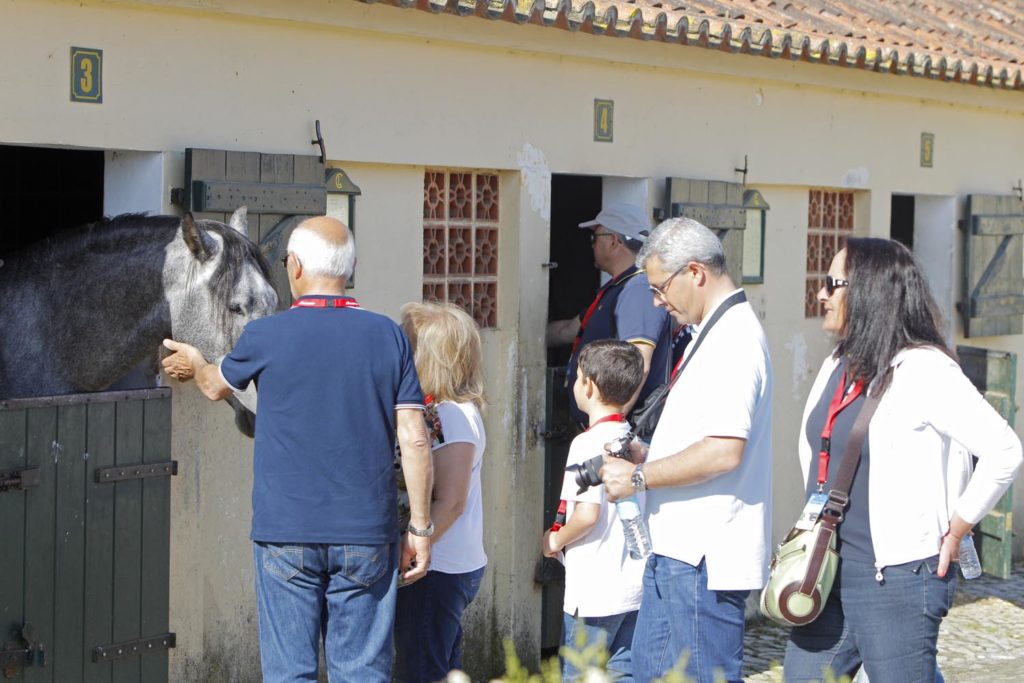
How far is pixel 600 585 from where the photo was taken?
525 centimetres

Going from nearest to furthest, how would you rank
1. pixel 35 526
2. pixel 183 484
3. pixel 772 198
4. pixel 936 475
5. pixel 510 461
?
pixel 936 475, pixel 35 526, pixel 183 484, pixel 510 461, pixel 772 198

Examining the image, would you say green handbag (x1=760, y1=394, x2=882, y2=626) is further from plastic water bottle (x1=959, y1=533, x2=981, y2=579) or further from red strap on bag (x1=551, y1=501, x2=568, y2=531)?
red strap on bag (x1=551, y1=501, x2=568, y2=531)

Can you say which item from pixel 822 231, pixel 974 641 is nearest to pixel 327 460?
pixel 974 641

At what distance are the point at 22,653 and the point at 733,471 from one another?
2489mm

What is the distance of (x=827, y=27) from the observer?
29.0ft

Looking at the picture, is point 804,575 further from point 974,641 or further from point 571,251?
point 571,251

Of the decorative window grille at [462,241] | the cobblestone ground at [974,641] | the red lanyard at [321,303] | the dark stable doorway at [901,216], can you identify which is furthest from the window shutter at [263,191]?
the dark stable doorway at [901,216]

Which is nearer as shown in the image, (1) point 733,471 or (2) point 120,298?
(1) point 733,471

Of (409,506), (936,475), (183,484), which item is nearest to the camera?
(936,475)

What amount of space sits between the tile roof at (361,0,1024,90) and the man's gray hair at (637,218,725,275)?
6.38 ft

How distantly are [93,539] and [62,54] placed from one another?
68.2 inches

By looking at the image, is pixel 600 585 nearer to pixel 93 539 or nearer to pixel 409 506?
pixel 409 506

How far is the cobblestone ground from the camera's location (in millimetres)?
7695

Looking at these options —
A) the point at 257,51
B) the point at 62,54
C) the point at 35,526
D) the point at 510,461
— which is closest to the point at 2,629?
the point at 35,526
